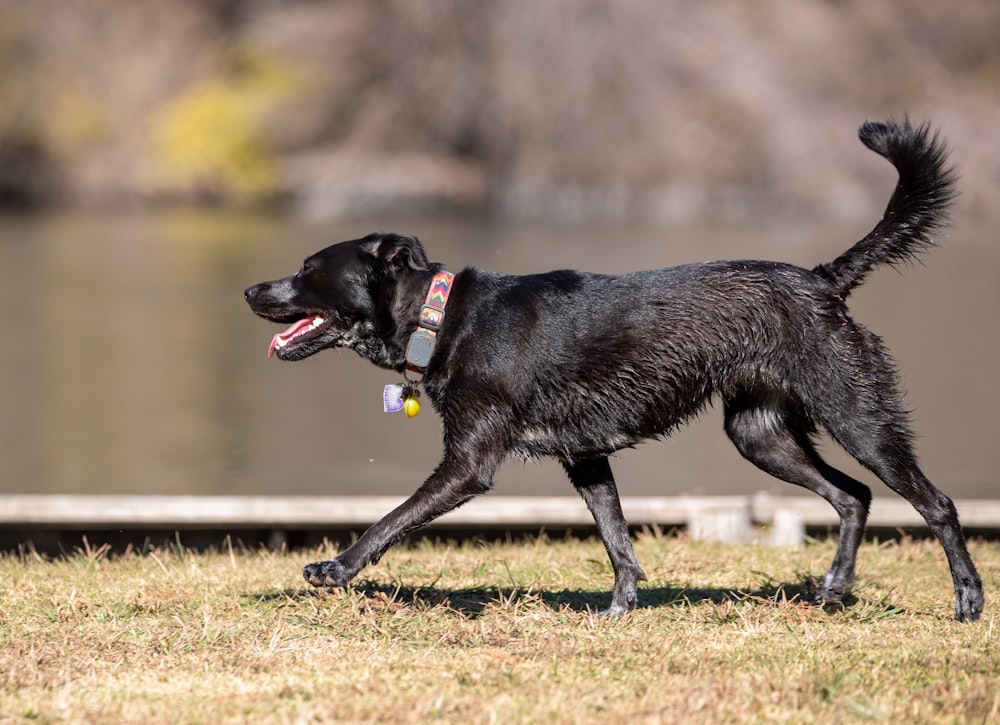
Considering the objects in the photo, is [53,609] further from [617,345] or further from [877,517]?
[877,517]

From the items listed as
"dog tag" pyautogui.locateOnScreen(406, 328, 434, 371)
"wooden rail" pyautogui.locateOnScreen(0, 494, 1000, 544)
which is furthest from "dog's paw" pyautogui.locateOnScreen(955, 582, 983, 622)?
"dog tag" pyautogui.locateOnScreen(406, 328, 434, 371)

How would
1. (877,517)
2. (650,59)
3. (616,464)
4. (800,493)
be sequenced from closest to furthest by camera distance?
(877,517)
(800,493)
(616,464)
(650,59)

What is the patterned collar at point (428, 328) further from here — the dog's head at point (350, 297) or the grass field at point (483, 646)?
the grass field at point (483, 646)

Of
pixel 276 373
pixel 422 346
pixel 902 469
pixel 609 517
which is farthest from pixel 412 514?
pixel 276 373

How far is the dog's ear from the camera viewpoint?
17.4 feet

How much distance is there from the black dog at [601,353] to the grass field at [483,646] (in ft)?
1.06

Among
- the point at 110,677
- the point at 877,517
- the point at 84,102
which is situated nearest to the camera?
the point at 110,677

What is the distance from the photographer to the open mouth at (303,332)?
A: 538 centimetres

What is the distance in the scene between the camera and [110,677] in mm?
4195

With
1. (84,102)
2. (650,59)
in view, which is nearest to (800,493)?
(650,59)

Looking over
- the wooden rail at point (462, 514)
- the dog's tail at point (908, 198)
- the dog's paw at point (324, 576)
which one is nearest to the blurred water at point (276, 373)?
the wooden rail at point (462, 514)

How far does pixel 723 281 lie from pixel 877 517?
2449 millimetres

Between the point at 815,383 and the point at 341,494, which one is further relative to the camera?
the point at 341,494

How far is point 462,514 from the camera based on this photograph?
7.19 m
